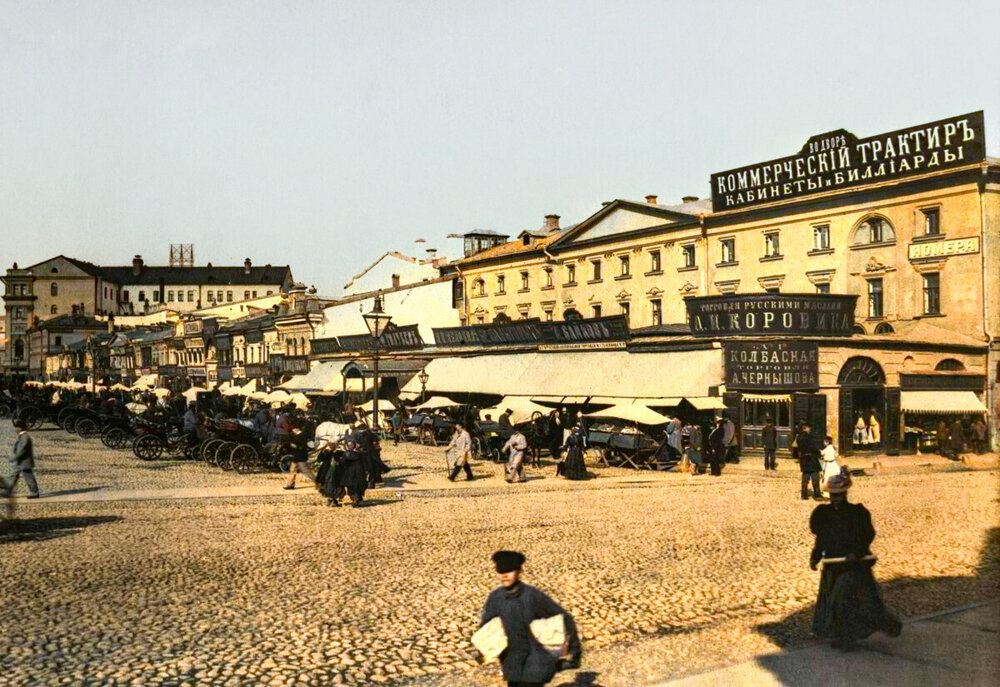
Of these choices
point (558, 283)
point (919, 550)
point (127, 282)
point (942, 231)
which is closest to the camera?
point (919, 550)

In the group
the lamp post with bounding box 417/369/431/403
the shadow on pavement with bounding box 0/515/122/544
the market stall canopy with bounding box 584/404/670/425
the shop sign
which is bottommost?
the shadow on pavement with bounding box 0/515/122/544

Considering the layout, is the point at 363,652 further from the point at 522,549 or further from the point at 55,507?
Answer: the point at 55,507

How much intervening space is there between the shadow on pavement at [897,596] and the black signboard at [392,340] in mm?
38254

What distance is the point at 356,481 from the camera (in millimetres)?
17000

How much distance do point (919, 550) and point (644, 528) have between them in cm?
402


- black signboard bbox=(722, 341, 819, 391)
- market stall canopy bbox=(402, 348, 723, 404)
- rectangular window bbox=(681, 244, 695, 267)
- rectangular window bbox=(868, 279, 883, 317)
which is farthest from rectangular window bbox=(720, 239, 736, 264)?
black signboard bbox=(722, 341, 819, 391)

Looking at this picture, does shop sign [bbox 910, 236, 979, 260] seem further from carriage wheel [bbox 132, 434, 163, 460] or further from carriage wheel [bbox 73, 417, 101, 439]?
carriage wheel [bbox 73, 417, 101, 439]

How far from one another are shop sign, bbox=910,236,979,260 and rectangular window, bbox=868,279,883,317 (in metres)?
1.93

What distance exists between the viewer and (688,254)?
4453 centimetres

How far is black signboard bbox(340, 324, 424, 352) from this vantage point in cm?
4950

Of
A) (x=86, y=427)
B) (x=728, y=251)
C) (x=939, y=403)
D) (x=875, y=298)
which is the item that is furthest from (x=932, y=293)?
(x=86, y=427)

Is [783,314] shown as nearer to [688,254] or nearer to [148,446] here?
[688,254]

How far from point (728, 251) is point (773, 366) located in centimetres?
1474

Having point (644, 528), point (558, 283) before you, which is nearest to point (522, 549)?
point (644, 528)
